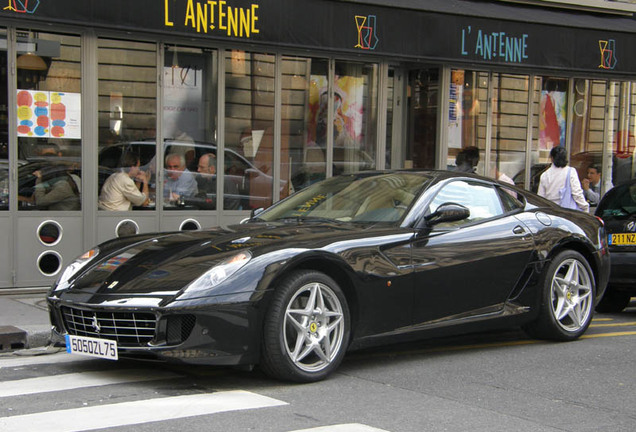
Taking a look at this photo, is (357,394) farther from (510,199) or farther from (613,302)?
(613,302)

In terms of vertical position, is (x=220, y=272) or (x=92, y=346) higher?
(x=220, y=272)

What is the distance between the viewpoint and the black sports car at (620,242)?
363 inches

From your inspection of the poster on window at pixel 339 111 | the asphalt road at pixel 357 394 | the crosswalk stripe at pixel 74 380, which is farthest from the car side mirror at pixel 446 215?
the poster on window at pixel 339 111

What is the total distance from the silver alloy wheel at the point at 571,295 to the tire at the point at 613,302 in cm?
210

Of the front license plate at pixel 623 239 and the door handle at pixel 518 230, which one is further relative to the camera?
the front license plate at pixel 623 239

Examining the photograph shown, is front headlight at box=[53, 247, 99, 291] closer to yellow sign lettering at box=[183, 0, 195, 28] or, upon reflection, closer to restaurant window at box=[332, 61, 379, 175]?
yellow sign lettering at box=[183, 0, 195, 28]

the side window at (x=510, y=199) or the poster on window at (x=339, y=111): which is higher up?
the poster on window at (x=339, y=111)

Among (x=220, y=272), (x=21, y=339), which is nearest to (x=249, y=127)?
(x=21, y=339)

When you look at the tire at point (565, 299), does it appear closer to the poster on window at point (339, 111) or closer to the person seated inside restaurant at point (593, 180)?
the poster on window at point (339, 111)

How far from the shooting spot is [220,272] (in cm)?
566

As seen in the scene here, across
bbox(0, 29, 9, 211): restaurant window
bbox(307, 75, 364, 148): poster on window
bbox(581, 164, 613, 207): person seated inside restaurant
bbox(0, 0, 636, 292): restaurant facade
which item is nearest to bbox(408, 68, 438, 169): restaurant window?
bbox(0, 0, 636, 292): restaurant facade

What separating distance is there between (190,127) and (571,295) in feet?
19.0

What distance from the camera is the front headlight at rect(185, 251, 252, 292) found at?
5578 millimetres

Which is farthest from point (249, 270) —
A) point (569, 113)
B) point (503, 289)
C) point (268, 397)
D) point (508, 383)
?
point (569, 113)
